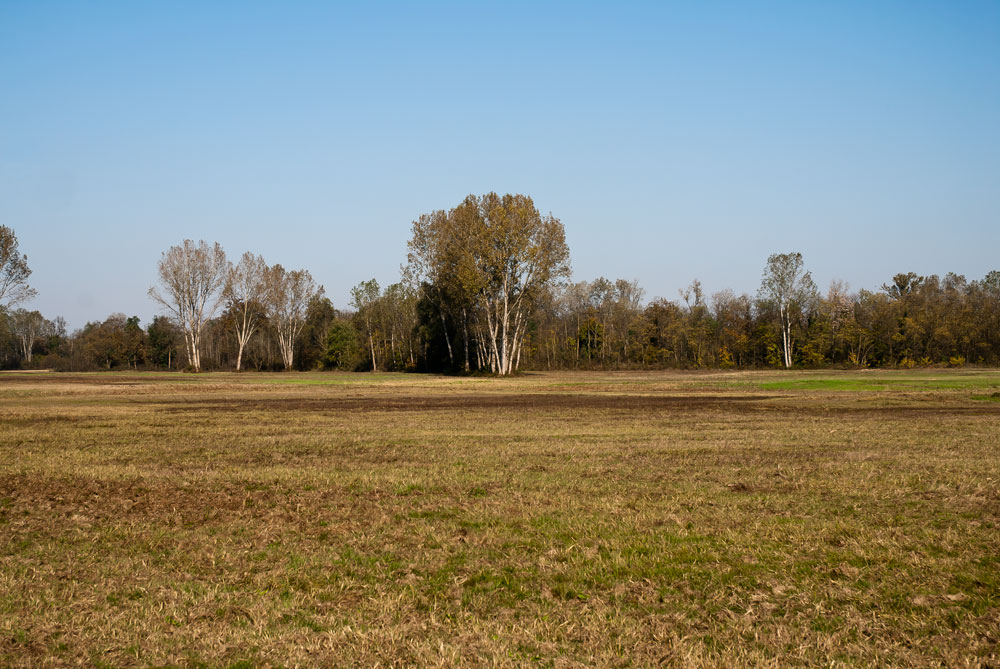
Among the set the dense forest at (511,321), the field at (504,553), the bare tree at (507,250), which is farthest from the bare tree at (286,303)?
the field at (504,553)

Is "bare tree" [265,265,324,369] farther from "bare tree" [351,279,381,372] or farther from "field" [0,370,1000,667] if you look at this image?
"field" [0,370,1000,667]

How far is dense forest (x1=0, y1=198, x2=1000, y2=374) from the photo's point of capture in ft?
244

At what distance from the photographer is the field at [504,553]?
607cm

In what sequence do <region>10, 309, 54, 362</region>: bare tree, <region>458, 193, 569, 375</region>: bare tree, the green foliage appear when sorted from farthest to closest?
<region>10, 309, 54, 362</region>: bare tree, the green foliage, <region>458, 193, 569, 375</region>: bare tree

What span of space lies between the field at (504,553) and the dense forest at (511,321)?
5668cm

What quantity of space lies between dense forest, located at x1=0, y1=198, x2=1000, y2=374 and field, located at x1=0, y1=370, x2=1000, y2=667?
5668 cm

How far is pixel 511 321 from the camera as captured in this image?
80.0 m

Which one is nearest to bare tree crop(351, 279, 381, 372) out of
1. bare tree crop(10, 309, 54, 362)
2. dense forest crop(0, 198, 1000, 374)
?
dense forest crop(0, 198, 1000, 374)

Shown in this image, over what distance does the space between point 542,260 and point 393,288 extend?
4347 cm

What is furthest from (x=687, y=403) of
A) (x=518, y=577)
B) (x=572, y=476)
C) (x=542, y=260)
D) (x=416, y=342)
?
(x=416, y=342)

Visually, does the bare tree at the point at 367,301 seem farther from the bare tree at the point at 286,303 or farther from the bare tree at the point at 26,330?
the bare tree at the point at 26,330

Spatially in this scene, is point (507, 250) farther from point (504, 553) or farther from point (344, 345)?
point (504, 553)

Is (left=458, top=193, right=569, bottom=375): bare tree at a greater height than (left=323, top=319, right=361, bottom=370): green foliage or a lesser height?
greater

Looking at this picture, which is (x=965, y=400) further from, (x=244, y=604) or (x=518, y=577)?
(x=244, y=604)
